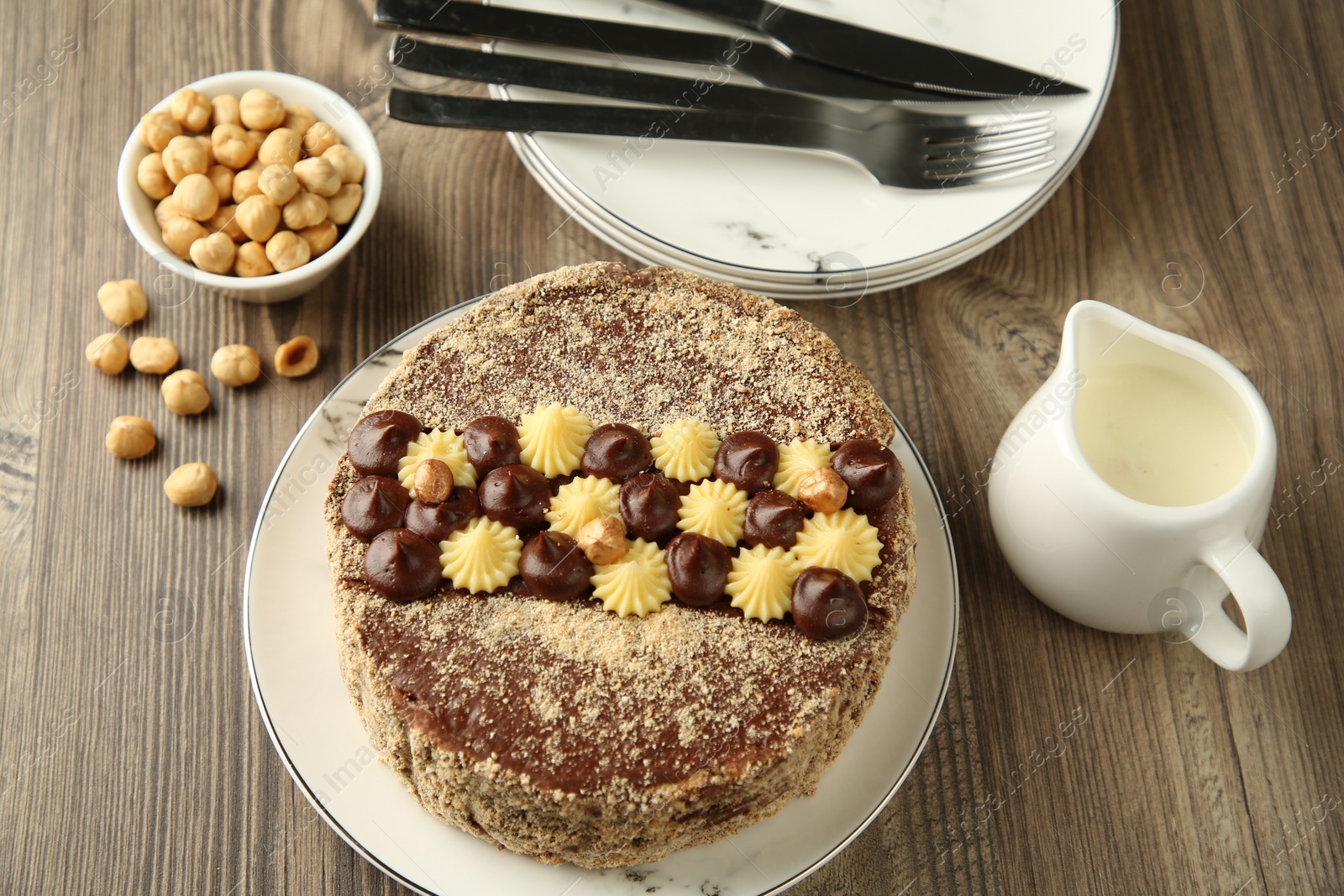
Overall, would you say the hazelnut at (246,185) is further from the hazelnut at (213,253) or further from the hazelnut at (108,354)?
the hazelnut at (108,354)

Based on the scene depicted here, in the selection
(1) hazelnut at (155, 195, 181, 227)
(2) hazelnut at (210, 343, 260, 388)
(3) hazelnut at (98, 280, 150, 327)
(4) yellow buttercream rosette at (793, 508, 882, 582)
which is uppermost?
(1) hazelnut at (155, 195, 181, 227)

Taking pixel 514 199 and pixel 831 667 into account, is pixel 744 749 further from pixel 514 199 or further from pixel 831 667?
pixel 514 199

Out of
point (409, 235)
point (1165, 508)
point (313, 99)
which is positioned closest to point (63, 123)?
point (313, 99)

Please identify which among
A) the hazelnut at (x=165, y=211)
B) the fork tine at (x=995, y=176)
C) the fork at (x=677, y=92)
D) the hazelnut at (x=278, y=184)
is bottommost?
the hazelnut at (x=165, y=211)

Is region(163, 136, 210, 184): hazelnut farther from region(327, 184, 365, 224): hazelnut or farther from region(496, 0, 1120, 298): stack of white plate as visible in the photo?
region(496, 0, 1120, 298): stack of white plate

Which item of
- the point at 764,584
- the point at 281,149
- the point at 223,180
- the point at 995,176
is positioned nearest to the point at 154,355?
the point at 223,180

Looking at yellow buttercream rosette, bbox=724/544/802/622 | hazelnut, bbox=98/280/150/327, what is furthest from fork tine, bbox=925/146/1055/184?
hazelnut, bbox=98/280/150/327

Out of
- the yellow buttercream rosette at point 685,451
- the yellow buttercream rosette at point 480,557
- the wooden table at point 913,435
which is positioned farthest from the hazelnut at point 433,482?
the wooden table at point 913,435
